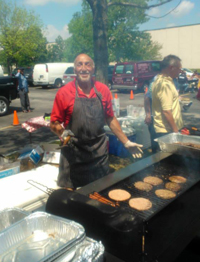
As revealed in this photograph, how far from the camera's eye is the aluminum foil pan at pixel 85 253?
1.24 m

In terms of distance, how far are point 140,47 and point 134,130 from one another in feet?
74.3

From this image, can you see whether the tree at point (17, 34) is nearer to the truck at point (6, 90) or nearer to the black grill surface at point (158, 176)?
the truck at point (6, 90)

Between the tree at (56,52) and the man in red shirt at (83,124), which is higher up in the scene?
the tree at (56,52)

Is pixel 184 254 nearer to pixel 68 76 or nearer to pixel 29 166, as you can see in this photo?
pixel 29 166

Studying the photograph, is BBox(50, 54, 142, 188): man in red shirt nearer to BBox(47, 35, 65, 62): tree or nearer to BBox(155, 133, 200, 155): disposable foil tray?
BBox(155, 133, 200, 155): disposable foil tray

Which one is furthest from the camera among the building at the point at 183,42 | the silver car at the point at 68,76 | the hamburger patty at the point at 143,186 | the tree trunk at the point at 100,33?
the building at the point at 183,42

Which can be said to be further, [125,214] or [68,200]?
[68,200]

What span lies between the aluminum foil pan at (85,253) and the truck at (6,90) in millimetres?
10005

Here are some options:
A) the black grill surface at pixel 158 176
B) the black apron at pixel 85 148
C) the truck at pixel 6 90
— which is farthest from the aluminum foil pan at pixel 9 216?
the truck at pixel 6 90

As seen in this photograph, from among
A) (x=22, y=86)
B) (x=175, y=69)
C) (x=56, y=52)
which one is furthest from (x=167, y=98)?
(x=56, y=52)

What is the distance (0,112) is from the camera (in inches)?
411

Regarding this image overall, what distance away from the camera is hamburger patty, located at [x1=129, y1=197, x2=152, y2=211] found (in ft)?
7.17

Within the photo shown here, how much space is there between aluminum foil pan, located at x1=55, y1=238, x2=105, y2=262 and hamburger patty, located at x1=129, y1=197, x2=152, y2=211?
90 centimetres

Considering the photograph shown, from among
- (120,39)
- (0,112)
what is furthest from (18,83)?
(120,39)
